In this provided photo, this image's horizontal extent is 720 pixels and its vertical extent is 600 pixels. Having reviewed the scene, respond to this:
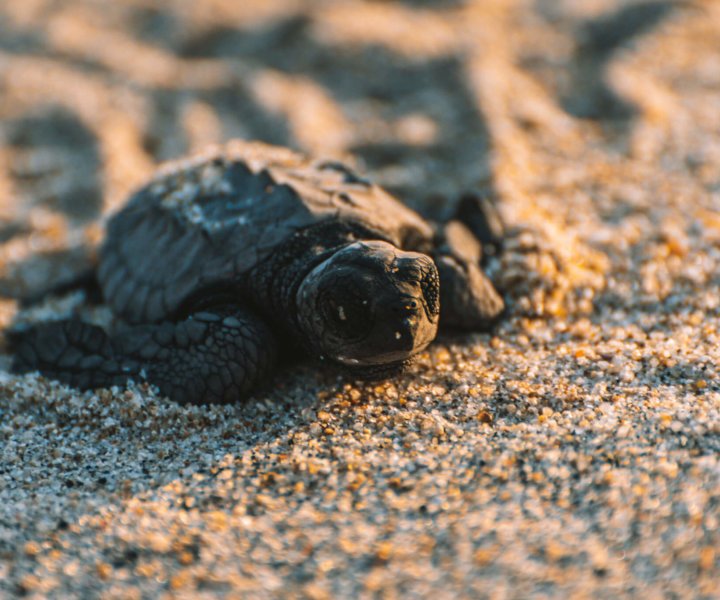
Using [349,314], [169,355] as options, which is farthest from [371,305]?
[169,355]

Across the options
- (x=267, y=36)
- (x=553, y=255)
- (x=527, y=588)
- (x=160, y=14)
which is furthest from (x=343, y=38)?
(x=527, y=588)

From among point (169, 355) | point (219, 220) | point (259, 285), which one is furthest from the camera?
point (219, 220)

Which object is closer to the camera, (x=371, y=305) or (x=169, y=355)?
(x=371, y=305)

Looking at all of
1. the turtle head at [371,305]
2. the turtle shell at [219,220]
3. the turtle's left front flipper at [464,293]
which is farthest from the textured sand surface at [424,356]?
the turtle shell at [219,220]

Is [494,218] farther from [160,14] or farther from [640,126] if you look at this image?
[160,14]

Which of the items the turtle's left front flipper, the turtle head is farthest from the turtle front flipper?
the turtle's left front flipper

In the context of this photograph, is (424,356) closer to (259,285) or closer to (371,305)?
(371,305)

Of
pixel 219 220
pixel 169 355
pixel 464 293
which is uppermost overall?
pixel 219 220

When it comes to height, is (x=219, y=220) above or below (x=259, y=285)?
above
